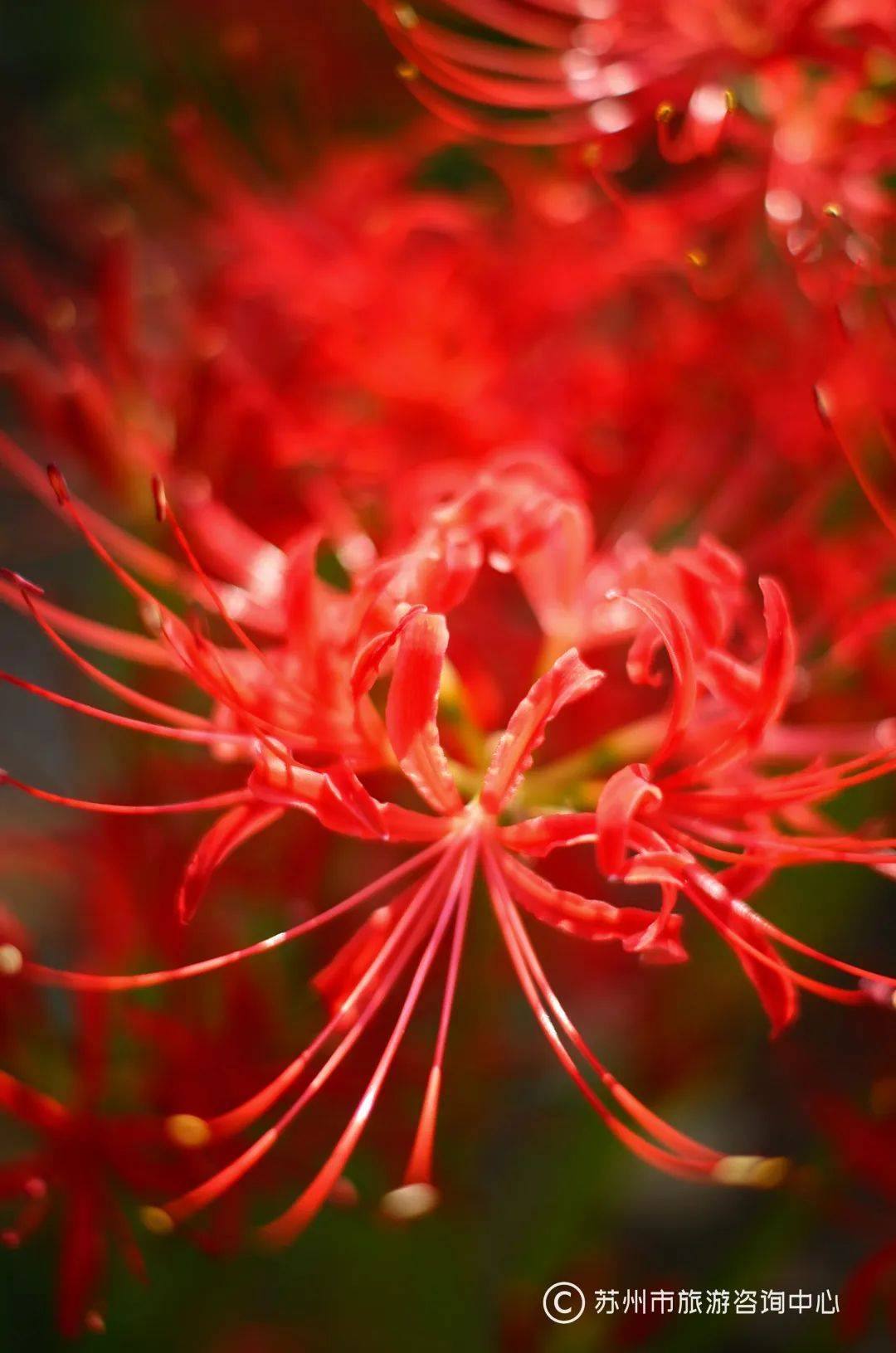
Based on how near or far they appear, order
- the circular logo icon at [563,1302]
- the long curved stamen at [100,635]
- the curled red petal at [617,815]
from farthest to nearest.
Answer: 1. the circular logo icon at [563,1302]
2. the long curved stamen at [100,635]
3. the curled red petal at [617,815]

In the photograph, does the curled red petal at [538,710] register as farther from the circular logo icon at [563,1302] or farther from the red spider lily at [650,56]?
the circular logo icon at [563,1302]

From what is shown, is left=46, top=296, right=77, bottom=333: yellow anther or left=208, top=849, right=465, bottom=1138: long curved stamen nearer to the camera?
left=208, top=849, right=465, bottom=1138: long curved stamen

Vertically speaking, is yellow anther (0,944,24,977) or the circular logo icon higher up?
yellow anther (0,944,24,977)

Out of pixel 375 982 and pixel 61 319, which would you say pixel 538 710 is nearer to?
pixel 375 982

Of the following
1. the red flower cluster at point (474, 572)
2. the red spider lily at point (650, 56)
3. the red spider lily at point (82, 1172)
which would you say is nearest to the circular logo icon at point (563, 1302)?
the red flower cluster at point (474, 572)

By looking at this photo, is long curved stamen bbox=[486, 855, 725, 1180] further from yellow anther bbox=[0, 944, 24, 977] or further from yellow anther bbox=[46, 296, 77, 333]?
yellow anther bbox=[46, 296, 77, 333]

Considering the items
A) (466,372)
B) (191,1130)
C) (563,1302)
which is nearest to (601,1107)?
(191,1130)

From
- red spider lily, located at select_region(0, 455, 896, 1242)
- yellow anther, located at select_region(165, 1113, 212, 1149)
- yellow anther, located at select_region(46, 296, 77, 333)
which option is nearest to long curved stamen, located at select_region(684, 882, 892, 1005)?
red spider lily, located at select_region(0, 455, 896, 1242)
